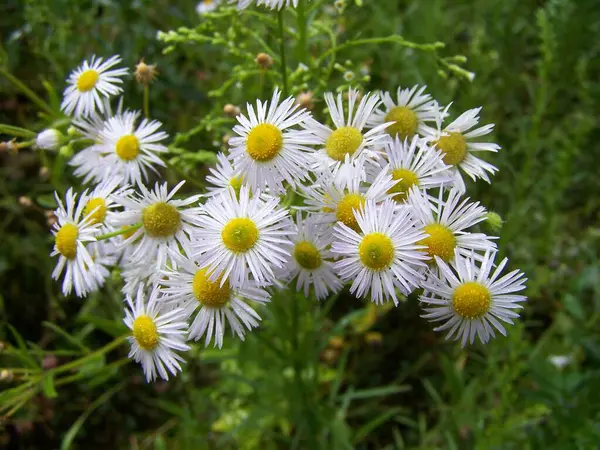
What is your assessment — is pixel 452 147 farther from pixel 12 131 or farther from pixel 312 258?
pixel 12 131

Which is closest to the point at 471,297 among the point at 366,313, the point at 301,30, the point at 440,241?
the point at 440,241

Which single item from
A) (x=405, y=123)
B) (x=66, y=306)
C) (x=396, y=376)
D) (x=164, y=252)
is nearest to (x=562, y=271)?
(x=396, y=376)

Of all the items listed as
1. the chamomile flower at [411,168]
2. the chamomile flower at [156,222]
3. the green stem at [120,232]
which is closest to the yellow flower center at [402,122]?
the chamomile flower at [411,168]

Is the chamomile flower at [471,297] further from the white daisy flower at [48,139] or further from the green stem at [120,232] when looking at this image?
the white daisy flower at [48,139]

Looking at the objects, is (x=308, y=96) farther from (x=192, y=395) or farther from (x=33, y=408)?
(x=33, y=408)

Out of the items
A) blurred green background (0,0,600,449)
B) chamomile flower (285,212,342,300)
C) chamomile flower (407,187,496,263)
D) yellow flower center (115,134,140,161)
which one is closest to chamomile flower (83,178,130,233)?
yellow flower center (115,134,140,161)

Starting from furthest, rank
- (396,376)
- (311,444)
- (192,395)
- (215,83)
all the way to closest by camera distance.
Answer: (215,83), (396,376), (192,395), (311,444)

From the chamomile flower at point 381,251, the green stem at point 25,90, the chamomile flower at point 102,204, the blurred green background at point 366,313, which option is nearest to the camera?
the chamomile flower at point 381,251
